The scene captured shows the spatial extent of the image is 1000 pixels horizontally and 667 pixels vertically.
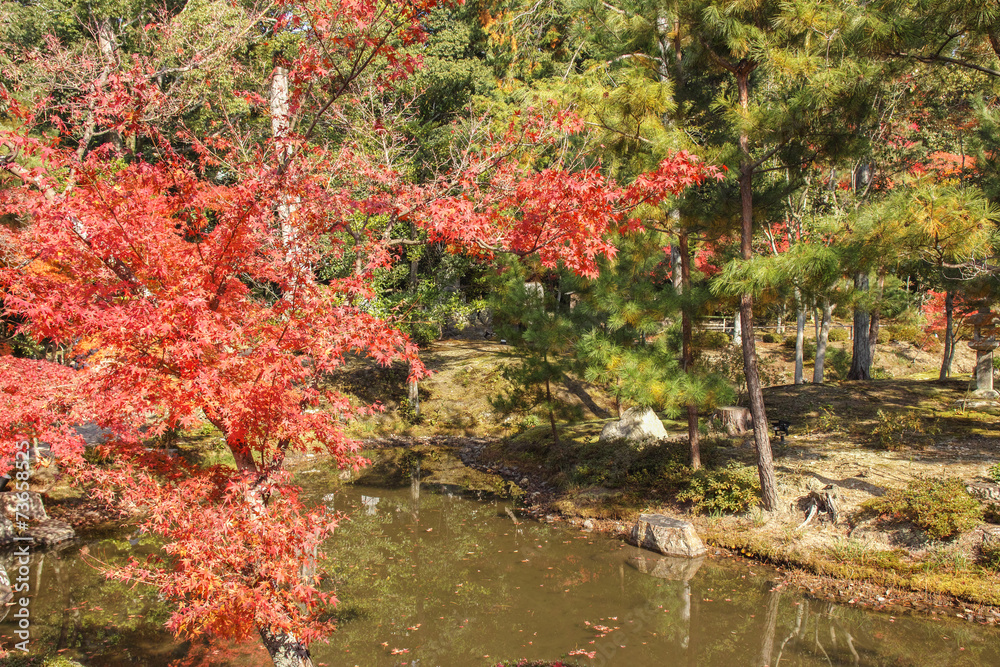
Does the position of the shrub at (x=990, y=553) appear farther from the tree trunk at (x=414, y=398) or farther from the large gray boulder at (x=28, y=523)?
the tree trunk at (x=414, y=398)

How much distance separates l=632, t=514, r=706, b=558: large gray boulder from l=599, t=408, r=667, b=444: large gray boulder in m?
3.24

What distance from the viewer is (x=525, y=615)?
829 cm

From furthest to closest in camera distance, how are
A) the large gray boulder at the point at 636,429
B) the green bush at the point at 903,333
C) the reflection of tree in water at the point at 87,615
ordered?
1. the green bush at the point at 903,333
2. the large gray boulder at the point at 636,429
3. the reflection of tree in water at the point at 87,615

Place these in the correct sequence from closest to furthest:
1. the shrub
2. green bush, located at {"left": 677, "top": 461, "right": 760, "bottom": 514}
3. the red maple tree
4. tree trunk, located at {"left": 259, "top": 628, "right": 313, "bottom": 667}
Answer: the red maple tree < tree trunk, located at {"left": 259, "top": 628, "right": 313, "bottom": 667} < the shrub < green bush, located at {"left": 677, "top": 461, "right": 760, "bottom": 514}

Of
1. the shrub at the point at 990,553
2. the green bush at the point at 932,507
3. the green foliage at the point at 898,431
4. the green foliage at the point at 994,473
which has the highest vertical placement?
the green foliage at the point at 898,431

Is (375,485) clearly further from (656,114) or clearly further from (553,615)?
(656,114)

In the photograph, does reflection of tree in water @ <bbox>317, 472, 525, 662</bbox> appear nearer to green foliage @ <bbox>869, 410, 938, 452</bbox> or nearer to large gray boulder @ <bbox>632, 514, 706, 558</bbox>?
large gray boulder @ <bbox>632, 514, 706, 558</bbox>

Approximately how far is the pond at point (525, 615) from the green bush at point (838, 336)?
20.1m

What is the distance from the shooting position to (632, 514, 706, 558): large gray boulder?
10.2m

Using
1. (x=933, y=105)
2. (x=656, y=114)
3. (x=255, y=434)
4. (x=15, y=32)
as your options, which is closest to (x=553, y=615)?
(x=255, y=434)

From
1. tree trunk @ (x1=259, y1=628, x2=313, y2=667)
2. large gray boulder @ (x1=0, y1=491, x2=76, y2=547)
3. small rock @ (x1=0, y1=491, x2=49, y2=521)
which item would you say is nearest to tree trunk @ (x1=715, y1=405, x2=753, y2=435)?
tree trunk @ (x1=259, y1=628, x2=313, y2=667)

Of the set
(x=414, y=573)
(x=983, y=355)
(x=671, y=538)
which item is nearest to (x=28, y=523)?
(x=414, y=573)

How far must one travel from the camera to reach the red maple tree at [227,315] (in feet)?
15.9

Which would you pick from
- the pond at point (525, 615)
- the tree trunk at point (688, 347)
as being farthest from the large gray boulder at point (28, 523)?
the tree trunk at point (688, 347)
